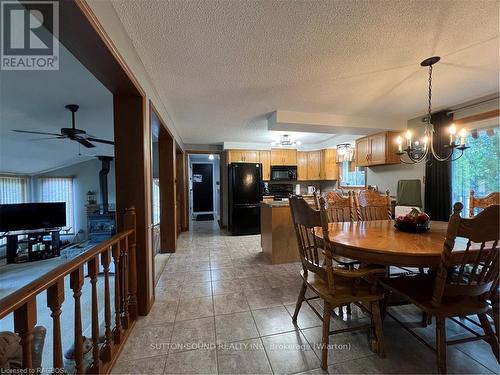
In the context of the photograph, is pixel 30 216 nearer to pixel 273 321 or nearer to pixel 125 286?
pixel 125 286

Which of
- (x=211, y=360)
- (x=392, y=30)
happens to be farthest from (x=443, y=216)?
(x=211, y=360)

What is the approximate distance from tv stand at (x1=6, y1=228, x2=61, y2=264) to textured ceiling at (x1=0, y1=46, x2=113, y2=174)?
1.62m

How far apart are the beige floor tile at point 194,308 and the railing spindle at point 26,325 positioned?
49.3 inches

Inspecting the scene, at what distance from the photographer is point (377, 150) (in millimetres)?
3889

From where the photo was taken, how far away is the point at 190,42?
63.8 inches

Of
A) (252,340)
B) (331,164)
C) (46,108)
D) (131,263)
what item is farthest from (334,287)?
(331,164)

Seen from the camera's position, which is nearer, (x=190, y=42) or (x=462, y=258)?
(x=462, y=258)

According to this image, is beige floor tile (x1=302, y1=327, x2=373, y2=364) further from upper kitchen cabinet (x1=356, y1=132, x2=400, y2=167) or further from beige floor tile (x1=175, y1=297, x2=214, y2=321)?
upper kitchen cabinet (x1=356, y1=132, x2=400, y2=167)

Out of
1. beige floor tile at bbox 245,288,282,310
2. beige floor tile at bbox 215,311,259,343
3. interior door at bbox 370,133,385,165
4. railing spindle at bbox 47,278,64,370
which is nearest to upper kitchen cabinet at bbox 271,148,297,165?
interior door at bbox 370,133,385,165

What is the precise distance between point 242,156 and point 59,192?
552 centimetres

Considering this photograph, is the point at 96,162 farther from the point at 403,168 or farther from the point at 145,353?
the point at 403,168

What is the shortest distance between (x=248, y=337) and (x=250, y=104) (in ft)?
8.58

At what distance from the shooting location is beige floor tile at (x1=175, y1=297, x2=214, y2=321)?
1.90 metres

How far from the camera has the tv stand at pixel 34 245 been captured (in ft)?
15.0
